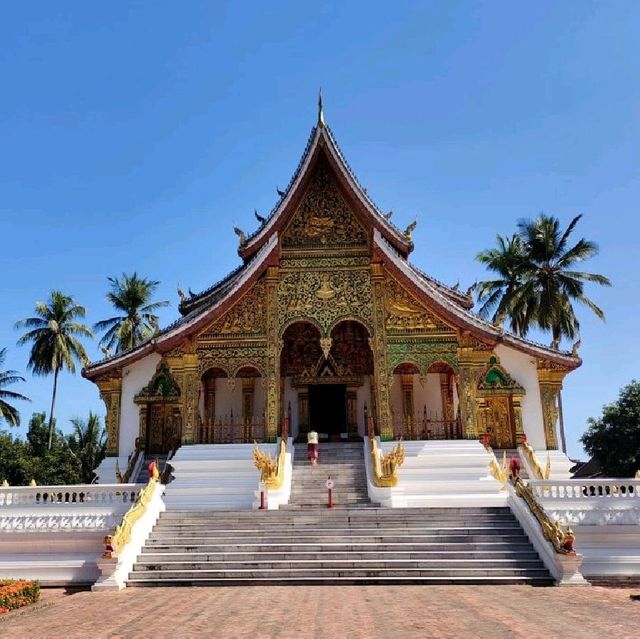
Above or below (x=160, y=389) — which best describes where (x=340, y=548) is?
below

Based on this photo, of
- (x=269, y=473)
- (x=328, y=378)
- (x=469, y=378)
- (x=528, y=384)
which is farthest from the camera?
(x=328, y=378)

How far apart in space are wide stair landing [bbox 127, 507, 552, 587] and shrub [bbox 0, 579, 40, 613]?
61.0 inches

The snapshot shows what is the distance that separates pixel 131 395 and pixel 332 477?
676cm

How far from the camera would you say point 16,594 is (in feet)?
25.4

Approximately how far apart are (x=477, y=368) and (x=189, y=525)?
26.8ft

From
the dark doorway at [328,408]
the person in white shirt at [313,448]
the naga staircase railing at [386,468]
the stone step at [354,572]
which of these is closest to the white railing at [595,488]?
the stone step at [354,572]

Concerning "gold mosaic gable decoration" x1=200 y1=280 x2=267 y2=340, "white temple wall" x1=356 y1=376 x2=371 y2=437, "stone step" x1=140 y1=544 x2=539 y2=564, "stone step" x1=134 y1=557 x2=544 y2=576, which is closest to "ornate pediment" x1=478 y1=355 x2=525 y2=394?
"white temple wall" x1=356 y1=376 x2=371 y2=437

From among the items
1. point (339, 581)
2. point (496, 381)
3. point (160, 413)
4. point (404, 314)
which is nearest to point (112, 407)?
point (160, 413)

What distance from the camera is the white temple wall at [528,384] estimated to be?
53.5 feet

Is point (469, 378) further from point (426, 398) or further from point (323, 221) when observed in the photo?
point (323, 221)

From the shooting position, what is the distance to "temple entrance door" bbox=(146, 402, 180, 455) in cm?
1675

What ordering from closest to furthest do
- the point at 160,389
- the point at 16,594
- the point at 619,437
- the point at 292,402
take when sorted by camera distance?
the point at 16,594 → the point at 160,389 → the point at 292,402 → the point at 619,437

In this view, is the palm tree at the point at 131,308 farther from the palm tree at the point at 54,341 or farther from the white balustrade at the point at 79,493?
the white balustrade at the point at 79,493

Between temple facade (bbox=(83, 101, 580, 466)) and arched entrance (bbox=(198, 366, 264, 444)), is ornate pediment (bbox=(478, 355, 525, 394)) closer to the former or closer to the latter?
temple facade (bbox=(83, 101, 580, 466))
